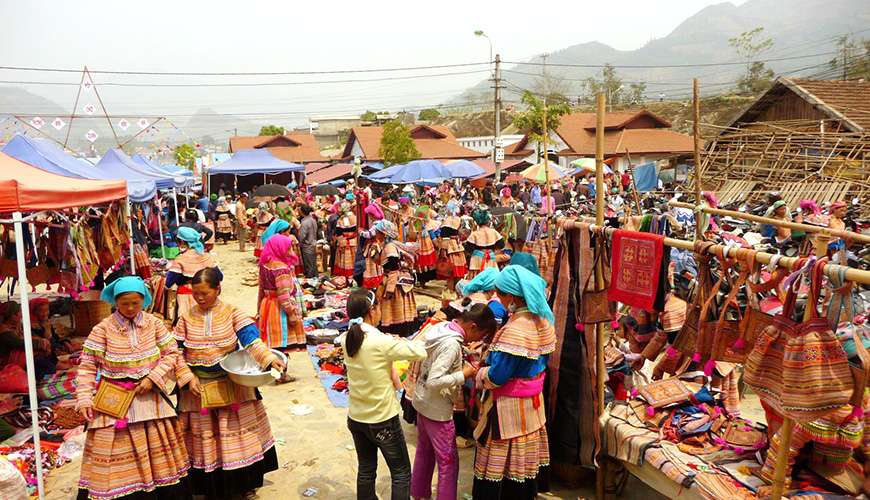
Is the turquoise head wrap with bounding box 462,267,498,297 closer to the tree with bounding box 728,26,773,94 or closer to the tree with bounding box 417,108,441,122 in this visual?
the tree with bounding box 728,26,773,94

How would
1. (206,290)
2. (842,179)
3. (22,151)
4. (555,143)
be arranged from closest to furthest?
1. (206,290)
2. (22,151)
3. (842,179)
4. (555,143)

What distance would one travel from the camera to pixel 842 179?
52.0 ft

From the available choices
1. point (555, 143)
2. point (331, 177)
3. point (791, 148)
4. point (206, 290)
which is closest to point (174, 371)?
point (206, 290)

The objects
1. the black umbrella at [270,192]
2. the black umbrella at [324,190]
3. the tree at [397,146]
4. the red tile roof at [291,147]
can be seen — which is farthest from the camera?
the red tile roof at [291,147]

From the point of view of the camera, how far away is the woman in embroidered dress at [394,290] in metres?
8.06

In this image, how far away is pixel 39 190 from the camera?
5.06m

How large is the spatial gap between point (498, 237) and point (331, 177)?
24.8 metres

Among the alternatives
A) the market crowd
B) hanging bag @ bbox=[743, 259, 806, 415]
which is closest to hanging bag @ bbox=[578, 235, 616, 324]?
the market crowd

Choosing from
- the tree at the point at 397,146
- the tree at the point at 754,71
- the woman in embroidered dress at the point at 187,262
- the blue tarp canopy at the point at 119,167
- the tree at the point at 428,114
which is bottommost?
the woman in embroidered dress at the point at 187,262

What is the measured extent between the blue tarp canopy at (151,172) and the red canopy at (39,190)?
598cm

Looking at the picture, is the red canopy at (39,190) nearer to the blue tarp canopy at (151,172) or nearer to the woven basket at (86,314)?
the woven basket at (86,314)

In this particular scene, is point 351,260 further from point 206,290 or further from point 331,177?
point 331,177

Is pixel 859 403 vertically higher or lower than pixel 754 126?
lower

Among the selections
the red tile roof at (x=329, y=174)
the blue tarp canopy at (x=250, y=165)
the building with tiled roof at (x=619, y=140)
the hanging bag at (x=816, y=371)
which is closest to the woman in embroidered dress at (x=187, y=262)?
the hanging bag at (x=816, y=371)
